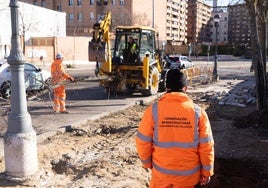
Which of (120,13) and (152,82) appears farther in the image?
(120,13)

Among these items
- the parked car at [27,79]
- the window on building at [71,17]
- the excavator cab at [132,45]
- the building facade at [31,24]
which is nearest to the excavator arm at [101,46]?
the excavator cab at [132,45]

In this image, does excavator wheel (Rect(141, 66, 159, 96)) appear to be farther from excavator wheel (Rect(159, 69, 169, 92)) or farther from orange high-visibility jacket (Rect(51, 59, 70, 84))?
orange high-visibility jacket (Rect(51, 59, 70, 84))

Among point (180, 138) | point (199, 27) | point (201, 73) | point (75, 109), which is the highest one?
point (199, 27)

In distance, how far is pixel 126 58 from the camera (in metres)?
17.7

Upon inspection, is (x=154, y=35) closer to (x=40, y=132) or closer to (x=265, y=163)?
(x=40, y=132)

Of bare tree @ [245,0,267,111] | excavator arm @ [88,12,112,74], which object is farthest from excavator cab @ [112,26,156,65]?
bare tree @ [245,0,267,111]

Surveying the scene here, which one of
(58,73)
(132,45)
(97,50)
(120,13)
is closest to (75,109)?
(58,73)

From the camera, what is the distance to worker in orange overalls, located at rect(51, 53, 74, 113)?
12.4 meters

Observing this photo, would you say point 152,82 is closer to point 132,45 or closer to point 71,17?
point 132,45

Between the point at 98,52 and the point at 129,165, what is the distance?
914cm

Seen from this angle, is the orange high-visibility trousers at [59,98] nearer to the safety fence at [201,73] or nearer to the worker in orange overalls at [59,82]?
the worker in orange overalls at [59,82]

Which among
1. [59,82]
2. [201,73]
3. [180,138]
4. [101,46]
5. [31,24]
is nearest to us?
[180,138]

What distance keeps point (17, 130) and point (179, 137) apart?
3.31 meters

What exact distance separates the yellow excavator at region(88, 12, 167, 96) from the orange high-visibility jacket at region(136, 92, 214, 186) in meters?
12.3
